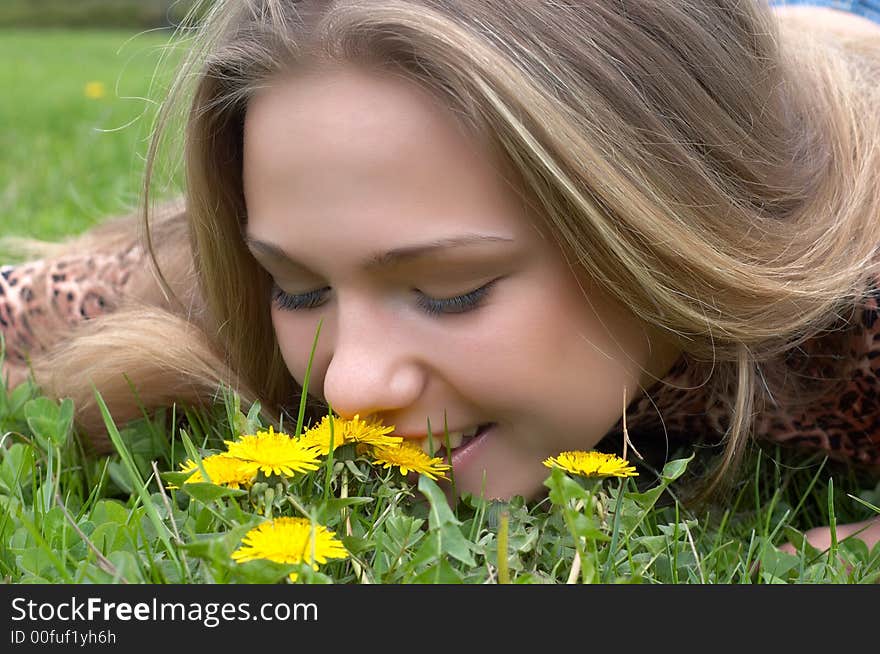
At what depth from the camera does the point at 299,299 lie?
158 centimetres

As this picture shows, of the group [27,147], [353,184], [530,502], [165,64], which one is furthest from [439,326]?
[27,147]

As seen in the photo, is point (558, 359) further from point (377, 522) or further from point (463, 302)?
point (377, 522)

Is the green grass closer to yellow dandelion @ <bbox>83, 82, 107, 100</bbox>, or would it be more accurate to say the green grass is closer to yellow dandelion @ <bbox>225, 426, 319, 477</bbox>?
yellow dandelion @ <bbox>225, 426, 319, 477</bbox>

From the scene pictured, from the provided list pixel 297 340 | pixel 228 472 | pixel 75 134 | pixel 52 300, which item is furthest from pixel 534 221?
pixel 75 134

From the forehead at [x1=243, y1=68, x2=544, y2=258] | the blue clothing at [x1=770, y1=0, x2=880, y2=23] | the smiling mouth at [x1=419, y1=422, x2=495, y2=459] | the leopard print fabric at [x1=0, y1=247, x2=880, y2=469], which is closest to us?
the forehead at [x1=243, y1=68, x2=544, y2=258]

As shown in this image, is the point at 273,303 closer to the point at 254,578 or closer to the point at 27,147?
the point at 254,578

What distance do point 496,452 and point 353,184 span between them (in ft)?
1.49

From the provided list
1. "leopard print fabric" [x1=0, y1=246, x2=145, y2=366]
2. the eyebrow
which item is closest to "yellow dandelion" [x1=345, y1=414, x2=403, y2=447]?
the eyebrow

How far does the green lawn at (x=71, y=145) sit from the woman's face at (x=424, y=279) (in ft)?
1.73

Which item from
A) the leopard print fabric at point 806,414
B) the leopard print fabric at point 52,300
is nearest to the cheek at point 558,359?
the leopard print fabric at point 806,414

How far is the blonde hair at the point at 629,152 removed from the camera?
1.42 metres

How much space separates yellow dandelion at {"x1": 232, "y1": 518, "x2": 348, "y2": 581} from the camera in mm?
1027

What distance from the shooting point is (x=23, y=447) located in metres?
1.67
